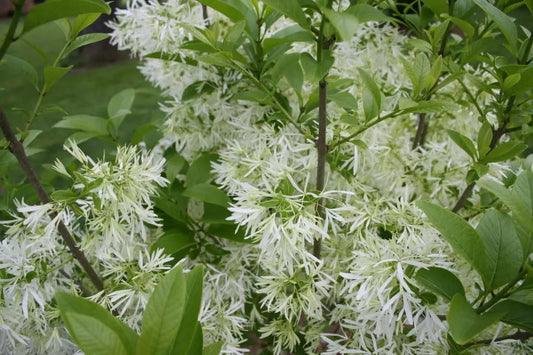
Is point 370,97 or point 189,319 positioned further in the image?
point 370,97

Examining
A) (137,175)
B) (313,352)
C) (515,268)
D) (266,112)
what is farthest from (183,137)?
(515,268)

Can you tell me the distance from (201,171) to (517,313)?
562 mm

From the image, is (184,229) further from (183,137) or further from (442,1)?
(442,1)

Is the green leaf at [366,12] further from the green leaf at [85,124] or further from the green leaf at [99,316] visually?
the green leaf at [85,124]

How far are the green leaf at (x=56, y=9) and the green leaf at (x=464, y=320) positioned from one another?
490 millimetres

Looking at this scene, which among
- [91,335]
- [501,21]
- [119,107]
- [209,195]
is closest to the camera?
[91,335]

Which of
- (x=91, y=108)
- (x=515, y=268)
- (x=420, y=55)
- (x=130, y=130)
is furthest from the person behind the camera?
(x=91, y=108)

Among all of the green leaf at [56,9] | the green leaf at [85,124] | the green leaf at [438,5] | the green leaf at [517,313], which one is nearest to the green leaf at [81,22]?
the green leaf at [56,9]

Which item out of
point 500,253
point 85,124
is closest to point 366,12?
point 500,253

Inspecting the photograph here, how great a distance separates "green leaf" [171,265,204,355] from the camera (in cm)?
48

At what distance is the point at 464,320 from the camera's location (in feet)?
1.66

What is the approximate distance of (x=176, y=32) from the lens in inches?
→ 36.2

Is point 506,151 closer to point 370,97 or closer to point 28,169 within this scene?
point 370,97

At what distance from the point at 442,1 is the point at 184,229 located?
576 mm
